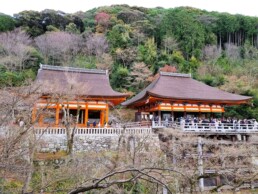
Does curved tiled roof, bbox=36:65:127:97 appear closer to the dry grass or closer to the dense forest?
the dry grass

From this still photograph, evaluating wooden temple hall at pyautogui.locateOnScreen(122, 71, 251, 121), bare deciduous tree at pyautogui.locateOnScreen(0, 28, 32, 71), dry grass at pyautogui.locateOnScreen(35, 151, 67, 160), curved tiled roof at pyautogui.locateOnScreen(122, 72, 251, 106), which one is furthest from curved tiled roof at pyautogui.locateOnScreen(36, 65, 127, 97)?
bare deciduous tree at pyautogui.locateOnScreen(0, 28, 32, 71)

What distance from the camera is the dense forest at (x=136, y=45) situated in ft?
91.5

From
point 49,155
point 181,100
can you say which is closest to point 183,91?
point 181,100

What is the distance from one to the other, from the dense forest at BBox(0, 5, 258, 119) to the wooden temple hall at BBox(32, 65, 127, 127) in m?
8.54

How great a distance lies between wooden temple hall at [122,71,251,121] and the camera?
661 inches

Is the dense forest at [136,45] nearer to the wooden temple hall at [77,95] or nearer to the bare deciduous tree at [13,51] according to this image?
the bare deciduous tree at [13,51]

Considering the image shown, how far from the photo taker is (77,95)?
14.5 meters

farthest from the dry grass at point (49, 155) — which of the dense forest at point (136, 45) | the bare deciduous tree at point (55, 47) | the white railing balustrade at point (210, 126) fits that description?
the bare deciduous tree at point (55, 47)

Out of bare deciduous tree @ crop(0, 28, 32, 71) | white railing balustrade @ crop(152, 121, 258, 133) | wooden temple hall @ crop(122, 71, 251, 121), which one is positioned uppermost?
bare deciduous tree @ crop(0, 28, 32, 71)

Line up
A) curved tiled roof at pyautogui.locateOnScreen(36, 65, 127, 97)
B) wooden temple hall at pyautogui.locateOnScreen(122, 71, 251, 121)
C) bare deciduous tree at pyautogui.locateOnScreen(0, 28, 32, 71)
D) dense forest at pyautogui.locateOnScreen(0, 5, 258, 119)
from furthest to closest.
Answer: dense forest at pyautogui.locateOnScreen(0, 5, 258, 119)
bare deciduous tree at pyautogui.locateOnScreen(0, 28, 32, 71)
wooden temple hall at pyautogui.locateOnScreen(122, 71, 251, 121)
curved tiled roof at pyautogui.locateOnScreen(36, 65, 127, 97)

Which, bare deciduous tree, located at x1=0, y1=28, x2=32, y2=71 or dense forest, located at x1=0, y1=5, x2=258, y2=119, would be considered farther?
dense forest, located at x1=0, y1=5, x2=258, y2=119

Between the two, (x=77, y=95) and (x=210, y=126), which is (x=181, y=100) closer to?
(x=210, y=126)

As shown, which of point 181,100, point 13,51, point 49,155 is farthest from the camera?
point 13,51

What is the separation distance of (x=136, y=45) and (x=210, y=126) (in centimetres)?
2193
